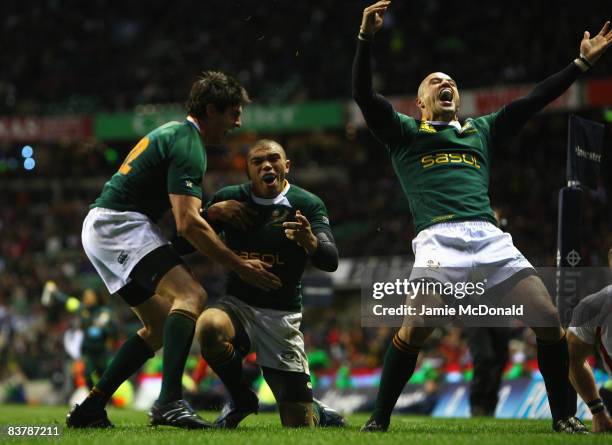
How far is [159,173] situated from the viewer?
611 centimetres

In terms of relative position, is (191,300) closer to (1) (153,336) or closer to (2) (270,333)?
(1) (153,336)

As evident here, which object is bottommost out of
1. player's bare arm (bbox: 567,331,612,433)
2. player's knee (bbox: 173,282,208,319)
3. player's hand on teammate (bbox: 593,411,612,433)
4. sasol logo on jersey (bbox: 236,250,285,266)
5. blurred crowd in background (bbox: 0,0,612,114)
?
player's hand on teammate (bbox: 593,411,612,433)

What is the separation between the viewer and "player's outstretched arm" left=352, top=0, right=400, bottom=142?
18.9 ft

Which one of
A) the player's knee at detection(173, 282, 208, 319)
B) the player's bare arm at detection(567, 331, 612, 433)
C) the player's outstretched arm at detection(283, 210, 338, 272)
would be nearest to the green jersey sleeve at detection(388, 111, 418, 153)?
the player's outstretched arm at detection(283, 210, 338, 272)

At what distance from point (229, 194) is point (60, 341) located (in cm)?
1469

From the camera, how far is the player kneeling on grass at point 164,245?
5828 mm

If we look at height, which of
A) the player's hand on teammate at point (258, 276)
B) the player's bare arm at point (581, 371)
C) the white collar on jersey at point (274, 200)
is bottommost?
the player's bare arm at point (581, 371)

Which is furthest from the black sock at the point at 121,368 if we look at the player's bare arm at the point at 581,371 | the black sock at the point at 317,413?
the player's bare arm at the point at 581,371

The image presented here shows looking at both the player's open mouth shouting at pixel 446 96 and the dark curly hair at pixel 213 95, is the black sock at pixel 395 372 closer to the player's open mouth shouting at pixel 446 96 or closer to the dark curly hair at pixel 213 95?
the player's open mouth shouting at pixel 446 96

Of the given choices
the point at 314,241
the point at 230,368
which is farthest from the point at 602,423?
the point at 230,368

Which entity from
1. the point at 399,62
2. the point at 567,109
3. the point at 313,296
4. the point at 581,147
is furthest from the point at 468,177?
the point at 399,62

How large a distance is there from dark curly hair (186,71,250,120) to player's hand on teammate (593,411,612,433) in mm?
3079

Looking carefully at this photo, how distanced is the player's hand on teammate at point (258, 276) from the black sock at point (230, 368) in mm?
428

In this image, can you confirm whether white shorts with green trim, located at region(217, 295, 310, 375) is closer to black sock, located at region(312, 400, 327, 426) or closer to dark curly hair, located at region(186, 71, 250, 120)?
black sock, located at region(312, 400, 327, 426)
